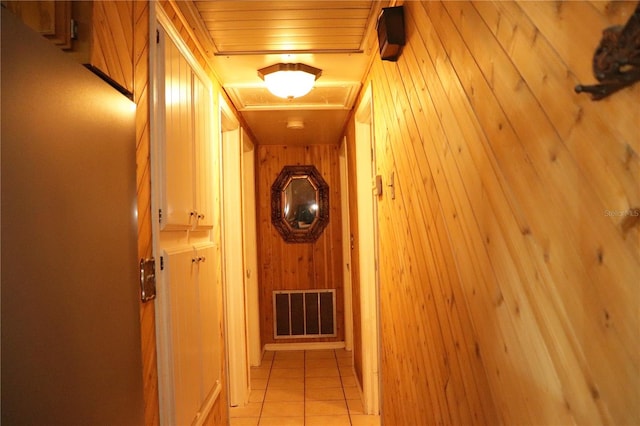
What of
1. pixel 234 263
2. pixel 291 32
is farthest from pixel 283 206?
pixel 291 32

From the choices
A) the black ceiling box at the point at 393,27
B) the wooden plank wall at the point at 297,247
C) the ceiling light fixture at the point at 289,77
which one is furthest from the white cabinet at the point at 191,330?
the wooden plank wall at the point at 297,247

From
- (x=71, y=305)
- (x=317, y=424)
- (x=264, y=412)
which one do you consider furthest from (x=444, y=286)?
(x=264, y=412)

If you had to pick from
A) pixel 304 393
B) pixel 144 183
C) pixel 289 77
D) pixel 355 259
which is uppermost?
pixel 289 77

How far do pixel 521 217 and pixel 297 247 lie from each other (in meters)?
3.82

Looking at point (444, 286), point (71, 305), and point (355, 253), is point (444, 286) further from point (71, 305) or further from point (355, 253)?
point (355, 253)

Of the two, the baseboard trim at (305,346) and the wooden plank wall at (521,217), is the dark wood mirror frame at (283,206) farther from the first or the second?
the wooden plank wall at (521,217)

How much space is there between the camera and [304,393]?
132 inches

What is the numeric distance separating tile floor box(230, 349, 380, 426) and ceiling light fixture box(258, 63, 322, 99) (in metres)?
2.28

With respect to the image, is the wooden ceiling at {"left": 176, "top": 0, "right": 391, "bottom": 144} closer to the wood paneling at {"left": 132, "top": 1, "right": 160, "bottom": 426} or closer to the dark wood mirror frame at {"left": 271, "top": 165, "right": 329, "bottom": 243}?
the wood paneling at {"left": 132, "top": 1, "right": 160, "bottom": 426}

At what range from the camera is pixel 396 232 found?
1820 millimetres

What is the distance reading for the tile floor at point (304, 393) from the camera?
2914mm

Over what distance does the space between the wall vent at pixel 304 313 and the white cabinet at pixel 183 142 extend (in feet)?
8.21

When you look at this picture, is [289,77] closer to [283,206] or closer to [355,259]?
[355,259]

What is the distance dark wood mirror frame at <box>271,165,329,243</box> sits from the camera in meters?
4.52
